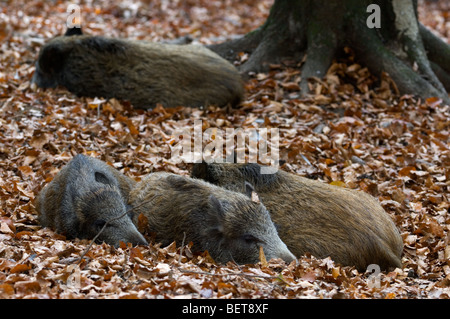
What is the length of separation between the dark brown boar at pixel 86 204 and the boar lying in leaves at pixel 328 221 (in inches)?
49.6

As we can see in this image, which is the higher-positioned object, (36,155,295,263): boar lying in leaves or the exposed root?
the exposed root

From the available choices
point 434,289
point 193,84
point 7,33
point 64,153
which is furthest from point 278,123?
point 7,33

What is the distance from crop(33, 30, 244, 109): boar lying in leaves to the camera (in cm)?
920

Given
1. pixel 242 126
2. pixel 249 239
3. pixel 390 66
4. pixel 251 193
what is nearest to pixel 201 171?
pixel 251 193

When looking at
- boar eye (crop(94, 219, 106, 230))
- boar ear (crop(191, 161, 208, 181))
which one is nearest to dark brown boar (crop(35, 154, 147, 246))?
boar eye (crop(94, 219, 106, 230))

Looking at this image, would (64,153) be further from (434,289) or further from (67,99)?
(434,289)

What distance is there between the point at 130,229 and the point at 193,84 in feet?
13.1

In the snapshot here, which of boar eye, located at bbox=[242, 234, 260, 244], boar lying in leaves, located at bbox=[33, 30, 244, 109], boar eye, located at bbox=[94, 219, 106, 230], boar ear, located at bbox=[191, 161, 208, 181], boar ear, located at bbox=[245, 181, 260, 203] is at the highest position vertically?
boar lying in leaves, located at bbox=[33, 30, 244, 109]

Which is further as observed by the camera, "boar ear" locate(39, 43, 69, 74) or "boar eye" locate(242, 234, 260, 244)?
"boar ear" locate(39, 43, 69, 74)

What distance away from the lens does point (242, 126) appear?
8508 millimetres

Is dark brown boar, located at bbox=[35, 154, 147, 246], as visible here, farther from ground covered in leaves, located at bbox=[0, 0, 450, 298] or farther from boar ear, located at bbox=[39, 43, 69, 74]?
boar ear, located at bbox=[39, 43, 69, 74]

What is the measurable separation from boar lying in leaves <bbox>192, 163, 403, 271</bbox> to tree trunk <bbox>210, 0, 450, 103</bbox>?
377 cm
